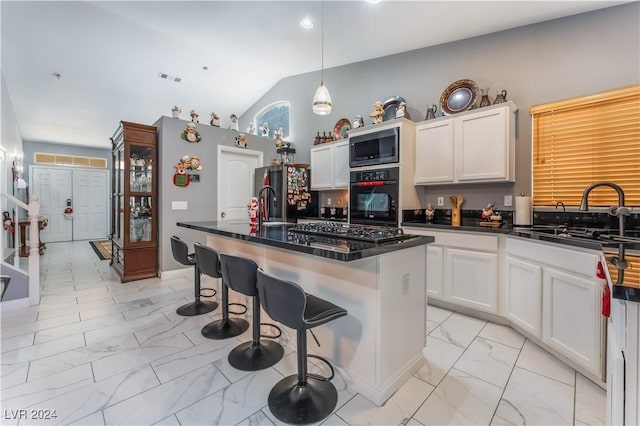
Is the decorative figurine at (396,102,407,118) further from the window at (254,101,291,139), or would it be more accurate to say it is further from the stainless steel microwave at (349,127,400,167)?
the window at (254,101,291,139)

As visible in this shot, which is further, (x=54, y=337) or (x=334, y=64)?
(x=334, y=64)

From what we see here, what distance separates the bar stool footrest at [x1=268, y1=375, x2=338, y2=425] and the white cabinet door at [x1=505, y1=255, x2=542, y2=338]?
5.59 feet

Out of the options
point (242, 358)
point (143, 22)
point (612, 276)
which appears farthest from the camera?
point (143, 22)

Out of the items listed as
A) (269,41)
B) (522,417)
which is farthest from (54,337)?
(269,41)

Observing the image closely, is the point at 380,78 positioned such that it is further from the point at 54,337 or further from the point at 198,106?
the point at 54,337

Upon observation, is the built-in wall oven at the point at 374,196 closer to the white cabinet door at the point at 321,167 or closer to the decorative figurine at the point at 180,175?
the white cabinet door at the point at 321,167

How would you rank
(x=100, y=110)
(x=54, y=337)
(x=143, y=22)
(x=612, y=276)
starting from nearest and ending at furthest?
1. (x=612, y=276)
2. (x=54, y=337)
3. (x=143, y=22)
4. (x=100, y=110)

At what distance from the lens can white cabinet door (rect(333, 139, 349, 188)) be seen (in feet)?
14.3

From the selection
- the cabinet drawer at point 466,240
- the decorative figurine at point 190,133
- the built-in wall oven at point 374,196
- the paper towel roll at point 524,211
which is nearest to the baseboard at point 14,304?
the decorative figurine at point 190,133

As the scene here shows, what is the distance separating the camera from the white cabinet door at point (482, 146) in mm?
2875

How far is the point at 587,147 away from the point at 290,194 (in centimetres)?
370

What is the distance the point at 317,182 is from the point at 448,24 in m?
2.77

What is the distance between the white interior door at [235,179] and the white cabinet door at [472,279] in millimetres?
3685

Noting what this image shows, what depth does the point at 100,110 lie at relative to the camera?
20.0ft
